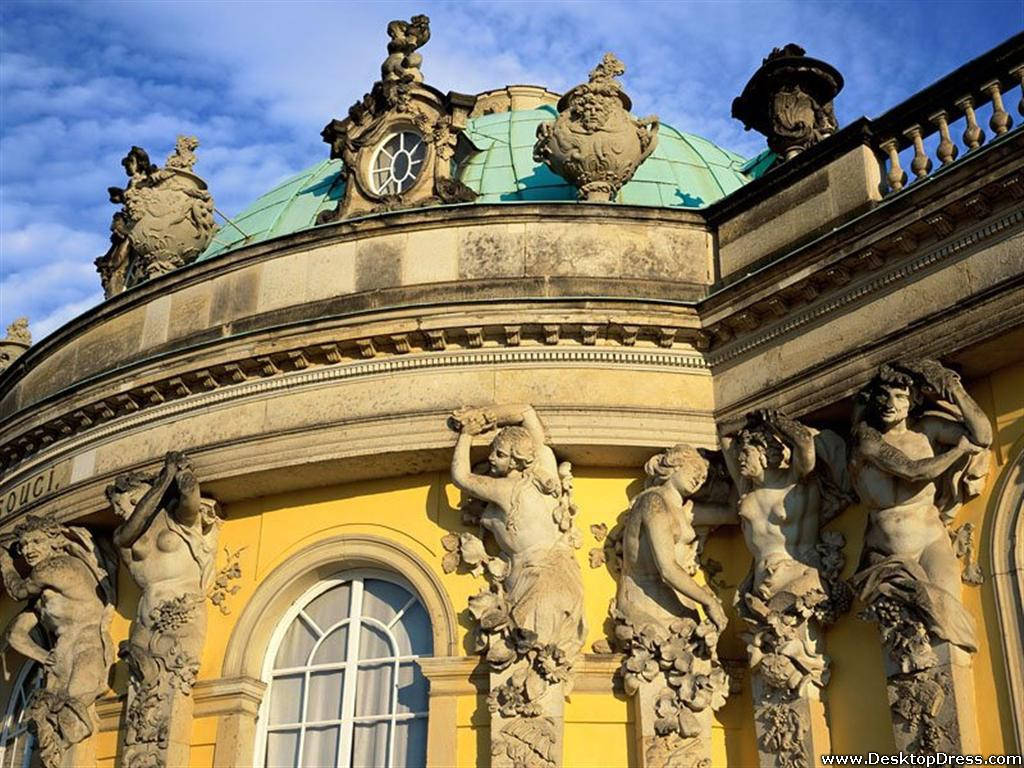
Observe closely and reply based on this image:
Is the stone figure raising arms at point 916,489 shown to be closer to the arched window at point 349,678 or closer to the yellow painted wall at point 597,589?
the yellow painted wall at point 597,589

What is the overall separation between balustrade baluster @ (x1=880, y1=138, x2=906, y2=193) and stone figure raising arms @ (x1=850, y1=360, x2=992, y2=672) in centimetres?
186

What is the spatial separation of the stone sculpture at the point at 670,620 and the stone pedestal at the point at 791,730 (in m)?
0.51

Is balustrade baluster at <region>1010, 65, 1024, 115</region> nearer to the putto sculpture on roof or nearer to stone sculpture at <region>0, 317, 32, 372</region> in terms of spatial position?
the putto sculpture on roof

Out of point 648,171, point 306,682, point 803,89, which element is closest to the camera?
point 306,682

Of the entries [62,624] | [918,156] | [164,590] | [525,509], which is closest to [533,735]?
[525,509]

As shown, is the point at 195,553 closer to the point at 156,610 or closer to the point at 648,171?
the point at 156,610

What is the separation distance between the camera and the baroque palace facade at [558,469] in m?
10.7

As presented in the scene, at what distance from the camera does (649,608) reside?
11.8 m

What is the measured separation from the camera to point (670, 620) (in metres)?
11.8

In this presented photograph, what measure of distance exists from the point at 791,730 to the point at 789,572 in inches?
50.6

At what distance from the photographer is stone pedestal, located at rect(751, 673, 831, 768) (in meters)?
10.7

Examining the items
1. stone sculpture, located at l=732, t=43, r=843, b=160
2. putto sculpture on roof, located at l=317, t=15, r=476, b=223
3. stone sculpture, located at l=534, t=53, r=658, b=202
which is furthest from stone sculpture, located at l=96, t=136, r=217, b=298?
stone sculpture, located at l=732, t=43, r=843, b=160

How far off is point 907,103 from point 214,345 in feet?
23.0

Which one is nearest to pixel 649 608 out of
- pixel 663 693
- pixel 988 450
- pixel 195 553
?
pixel 663 693
